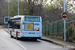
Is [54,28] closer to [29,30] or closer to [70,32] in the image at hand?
[29,30]

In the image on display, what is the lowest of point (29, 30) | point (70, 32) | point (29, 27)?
point (70, 32)

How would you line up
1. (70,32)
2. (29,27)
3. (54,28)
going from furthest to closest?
1. (54,28)
2. (29,27)
3. (70,32)

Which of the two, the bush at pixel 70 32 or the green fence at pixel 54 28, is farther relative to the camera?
the green fence at pixel 54 28

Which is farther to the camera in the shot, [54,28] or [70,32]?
[54,28]

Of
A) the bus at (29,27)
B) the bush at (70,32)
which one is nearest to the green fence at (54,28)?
the bush at (70,32)

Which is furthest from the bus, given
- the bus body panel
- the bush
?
the bush

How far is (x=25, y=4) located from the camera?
1558 inches

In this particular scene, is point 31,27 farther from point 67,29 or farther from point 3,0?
point 3,0

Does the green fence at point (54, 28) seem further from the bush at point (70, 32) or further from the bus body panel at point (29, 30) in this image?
the bus body panel at point (29, 30)

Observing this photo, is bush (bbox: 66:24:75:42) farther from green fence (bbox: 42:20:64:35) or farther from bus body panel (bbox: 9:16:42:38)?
bus body panel (bbox: 9:16:42:38)

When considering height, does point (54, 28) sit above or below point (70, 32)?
above

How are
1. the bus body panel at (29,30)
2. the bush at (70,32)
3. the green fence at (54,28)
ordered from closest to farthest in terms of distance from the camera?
the bush at (70,32)
the bus body panel at (29,30)
the green fence at (54,28)

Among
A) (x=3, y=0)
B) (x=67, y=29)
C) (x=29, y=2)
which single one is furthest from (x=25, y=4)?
(x=3, y=0)

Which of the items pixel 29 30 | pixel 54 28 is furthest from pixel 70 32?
pixel 54 28
